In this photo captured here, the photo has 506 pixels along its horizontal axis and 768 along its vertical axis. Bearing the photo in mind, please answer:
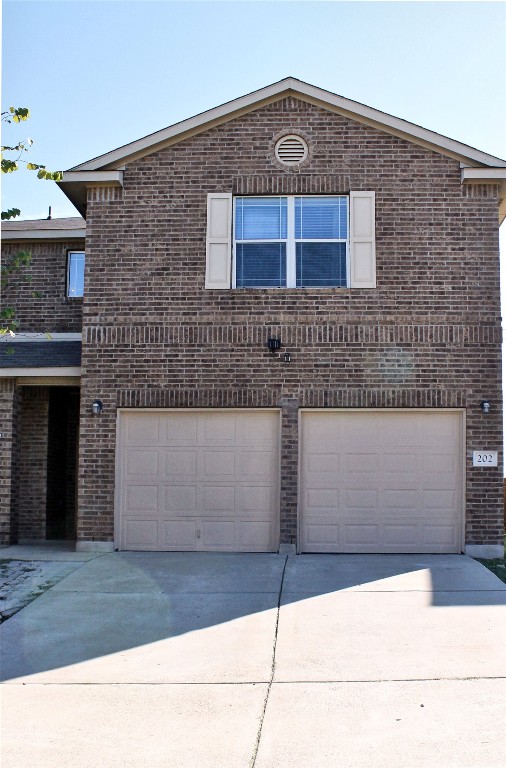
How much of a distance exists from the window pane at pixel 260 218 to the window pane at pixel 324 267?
0.50 meters

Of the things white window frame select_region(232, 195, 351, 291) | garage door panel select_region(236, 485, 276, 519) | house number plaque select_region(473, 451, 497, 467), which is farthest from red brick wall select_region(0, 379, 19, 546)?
house number plaque select_region(473, 451, 497, 467)

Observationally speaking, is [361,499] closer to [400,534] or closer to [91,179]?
[400,534]

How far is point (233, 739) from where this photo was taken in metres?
6.43

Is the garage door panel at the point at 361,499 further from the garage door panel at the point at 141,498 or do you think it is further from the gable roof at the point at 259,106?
the gable roof at the point at 259,106

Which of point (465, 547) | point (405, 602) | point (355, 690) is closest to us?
point (355, 690)

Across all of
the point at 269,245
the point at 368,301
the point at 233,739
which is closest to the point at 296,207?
the point at 269,245

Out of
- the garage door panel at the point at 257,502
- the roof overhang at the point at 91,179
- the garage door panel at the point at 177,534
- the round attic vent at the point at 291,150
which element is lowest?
the garage door panel at the point at 177,534

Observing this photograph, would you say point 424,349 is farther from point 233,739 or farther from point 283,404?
point 233,739

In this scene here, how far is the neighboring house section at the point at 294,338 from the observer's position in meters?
13.3

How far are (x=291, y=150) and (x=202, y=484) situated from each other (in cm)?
524

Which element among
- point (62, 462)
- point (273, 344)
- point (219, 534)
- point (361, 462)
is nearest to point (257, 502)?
point (219, 534)

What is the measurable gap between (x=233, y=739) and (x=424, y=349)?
317 inches

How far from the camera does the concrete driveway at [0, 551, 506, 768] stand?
20.5 ft

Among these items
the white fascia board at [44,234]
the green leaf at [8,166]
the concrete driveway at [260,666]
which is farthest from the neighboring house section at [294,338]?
the green leaf at [8,166]
